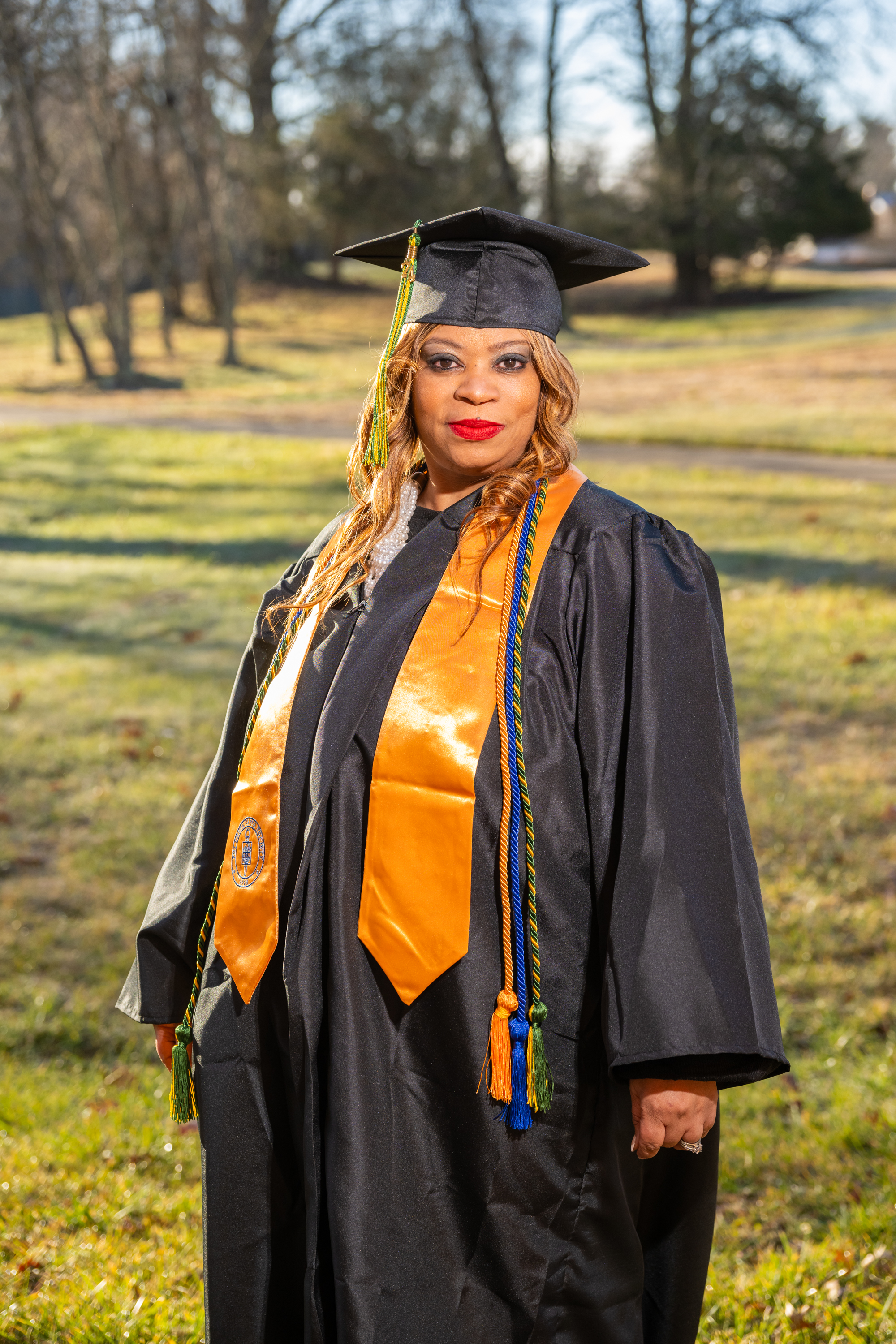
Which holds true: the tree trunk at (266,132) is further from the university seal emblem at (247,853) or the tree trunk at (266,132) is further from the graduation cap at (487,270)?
the university seal emblem at (247,853)

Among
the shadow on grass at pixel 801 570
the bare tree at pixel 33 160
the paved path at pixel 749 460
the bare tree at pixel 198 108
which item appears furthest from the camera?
the bare tree at pixel 198 108

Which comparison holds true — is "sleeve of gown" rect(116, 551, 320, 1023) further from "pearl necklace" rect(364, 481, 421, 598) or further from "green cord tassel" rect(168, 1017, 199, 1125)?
"pearl necklace" rect(364, 481, 421, 598)

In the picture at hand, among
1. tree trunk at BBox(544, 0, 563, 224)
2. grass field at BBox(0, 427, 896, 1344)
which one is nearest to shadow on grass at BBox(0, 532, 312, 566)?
grass field at BBox(0, 427, 896, 1344)

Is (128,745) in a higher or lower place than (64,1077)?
higher

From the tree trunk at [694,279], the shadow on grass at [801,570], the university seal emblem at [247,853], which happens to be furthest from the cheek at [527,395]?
the tree trunk at [694,279]

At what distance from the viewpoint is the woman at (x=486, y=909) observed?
1.73 meters

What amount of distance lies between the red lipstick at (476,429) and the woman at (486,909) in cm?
1

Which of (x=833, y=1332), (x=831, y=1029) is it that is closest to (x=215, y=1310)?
(x=833, y=1332)

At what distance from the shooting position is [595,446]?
1395 cm

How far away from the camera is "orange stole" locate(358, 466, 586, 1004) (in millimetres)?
1783

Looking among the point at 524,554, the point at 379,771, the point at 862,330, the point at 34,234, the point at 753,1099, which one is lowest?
the point at 753,1099

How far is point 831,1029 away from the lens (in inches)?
143

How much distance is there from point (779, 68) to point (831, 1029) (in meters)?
34.7

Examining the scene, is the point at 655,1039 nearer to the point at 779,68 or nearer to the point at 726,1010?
the point at 726,1010
